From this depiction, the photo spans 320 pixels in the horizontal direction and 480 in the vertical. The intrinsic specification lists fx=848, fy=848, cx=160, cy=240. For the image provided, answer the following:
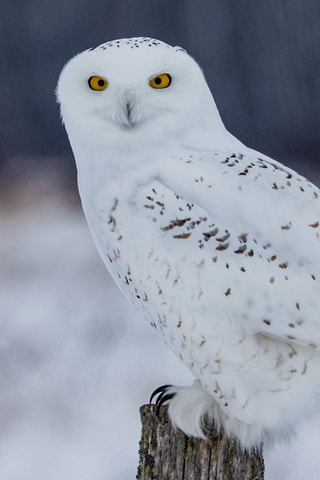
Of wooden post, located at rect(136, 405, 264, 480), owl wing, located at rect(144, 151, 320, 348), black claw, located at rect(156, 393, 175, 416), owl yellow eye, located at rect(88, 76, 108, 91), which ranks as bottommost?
wooden post, located at rect(136, 405, 264, 480)

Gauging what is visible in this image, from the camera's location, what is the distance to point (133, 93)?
1.50 meters

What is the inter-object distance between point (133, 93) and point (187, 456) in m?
0.70

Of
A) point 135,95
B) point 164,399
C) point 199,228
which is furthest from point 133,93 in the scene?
point 164,399

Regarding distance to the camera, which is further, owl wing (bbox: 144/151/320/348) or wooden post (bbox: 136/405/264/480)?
wooden post (bbox: 136/405/264/480)

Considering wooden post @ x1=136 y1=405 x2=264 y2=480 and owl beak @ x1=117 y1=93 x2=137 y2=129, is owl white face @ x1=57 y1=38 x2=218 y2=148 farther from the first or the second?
wooden post @ x1=136 y1=405 x2=264 y2=480

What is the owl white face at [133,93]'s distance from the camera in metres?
1.49

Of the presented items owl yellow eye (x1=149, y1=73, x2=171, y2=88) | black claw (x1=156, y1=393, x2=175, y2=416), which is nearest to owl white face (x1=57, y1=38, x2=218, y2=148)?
owl yellow eye (x1=149, y1=73, x2=171, y2=88)

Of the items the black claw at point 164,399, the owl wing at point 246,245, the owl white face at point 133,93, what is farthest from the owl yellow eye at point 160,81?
the black claw at point 164,399

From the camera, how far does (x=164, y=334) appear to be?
1600 mm

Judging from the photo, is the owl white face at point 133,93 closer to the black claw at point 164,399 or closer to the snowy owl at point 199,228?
the snowy owl at point 199,228

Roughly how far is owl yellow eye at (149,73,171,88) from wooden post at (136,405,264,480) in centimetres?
64

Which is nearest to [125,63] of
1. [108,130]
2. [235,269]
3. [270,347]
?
[108,130]

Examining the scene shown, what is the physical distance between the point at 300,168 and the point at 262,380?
4.69 feet

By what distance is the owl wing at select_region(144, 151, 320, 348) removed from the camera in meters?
1.52
